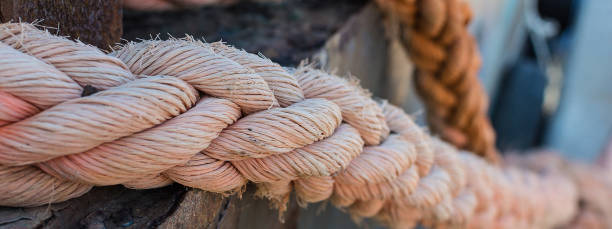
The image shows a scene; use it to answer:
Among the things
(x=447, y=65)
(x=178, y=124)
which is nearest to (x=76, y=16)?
(x=178, y=124)

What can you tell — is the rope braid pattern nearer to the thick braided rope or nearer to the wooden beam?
the wooden beam

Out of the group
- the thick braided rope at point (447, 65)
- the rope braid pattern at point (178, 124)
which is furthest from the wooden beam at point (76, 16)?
the thick braided rope at point (447, 65)

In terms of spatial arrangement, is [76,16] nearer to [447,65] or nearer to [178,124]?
[178,124]

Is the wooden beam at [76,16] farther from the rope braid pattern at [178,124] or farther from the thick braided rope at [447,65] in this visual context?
the thick braided rope at [447,65]

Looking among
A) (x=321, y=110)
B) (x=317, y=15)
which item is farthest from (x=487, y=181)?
(x=321, y=110)

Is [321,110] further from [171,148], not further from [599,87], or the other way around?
[599,87]

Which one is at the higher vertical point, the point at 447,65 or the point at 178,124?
the point at 178,124
